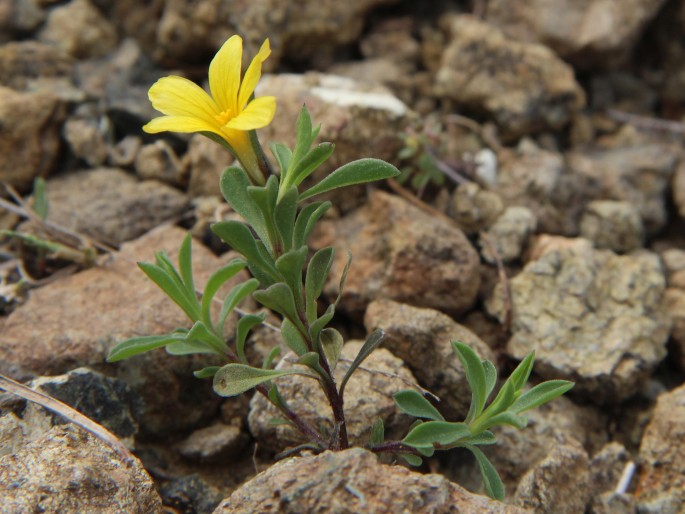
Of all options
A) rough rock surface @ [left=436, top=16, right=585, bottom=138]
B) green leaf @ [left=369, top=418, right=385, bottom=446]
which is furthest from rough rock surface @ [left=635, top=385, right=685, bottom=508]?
rough rock surface @ [left=436, top=16, right=585, bottom=138]

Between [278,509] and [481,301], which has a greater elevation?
[278,509]

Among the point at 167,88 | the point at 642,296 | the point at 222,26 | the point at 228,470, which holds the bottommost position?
the point at 228,470

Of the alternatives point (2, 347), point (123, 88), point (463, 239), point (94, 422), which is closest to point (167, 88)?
point (94, 422)

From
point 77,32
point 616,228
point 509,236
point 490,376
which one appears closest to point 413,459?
point 490,376

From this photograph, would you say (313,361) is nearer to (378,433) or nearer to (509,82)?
(378,433)

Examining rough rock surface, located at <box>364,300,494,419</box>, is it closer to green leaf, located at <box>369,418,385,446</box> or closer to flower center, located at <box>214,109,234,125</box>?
green leaf, located at <box>369,418,385,446</box>

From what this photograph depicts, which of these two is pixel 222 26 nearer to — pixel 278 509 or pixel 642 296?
pixel 642 296
